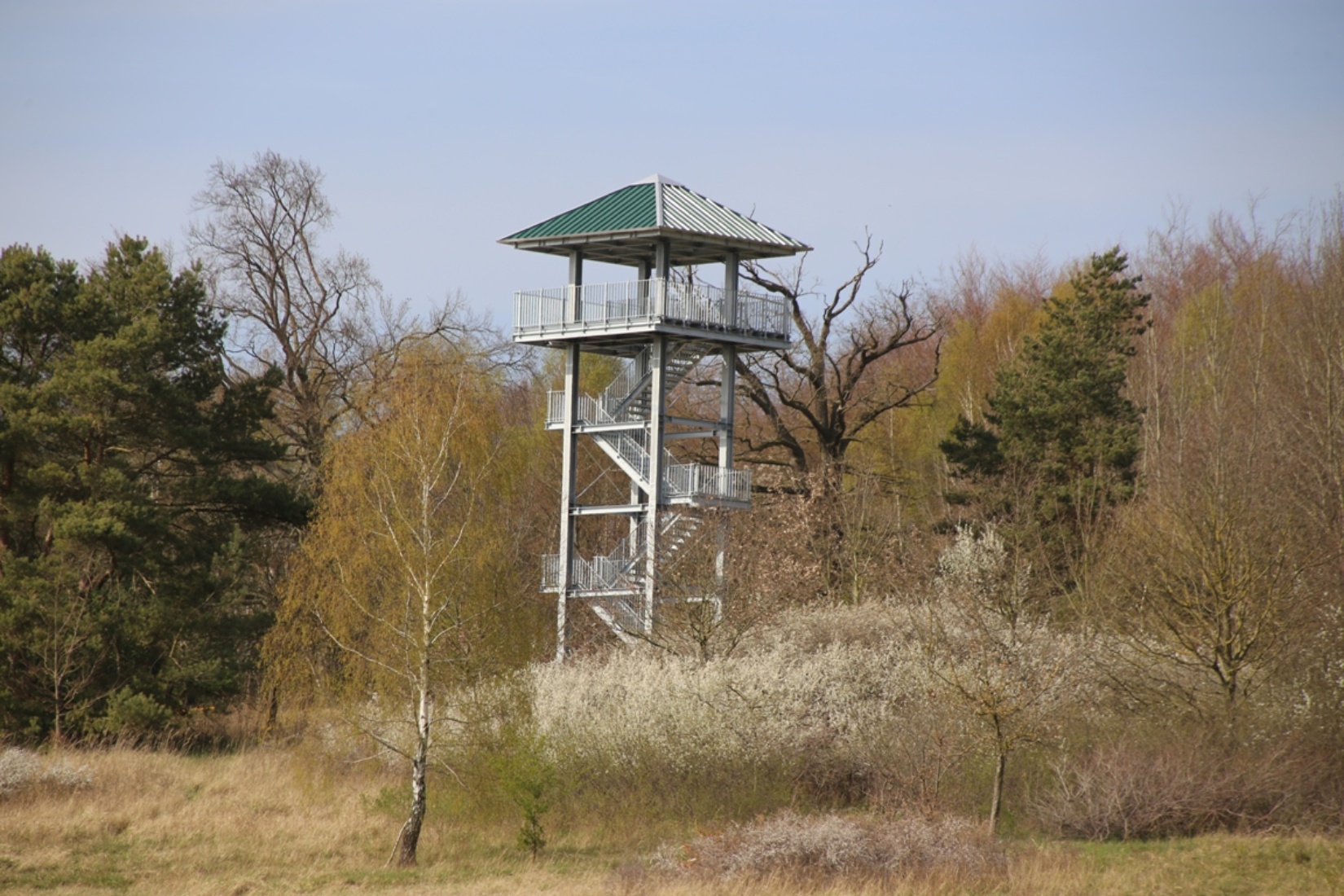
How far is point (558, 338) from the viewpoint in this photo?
3478 cm

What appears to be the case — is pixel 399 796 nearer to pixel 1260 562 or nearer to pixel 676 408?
pixel 1260 562

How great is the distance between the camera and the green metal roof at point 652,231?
112 feet

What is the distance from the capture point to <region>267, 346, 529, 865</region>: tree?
21.4 meters

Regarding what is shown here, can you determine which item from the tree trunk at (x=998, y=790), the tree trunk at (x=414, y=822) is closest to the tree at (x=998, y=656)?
the tree trunk at (x=998, y=790)

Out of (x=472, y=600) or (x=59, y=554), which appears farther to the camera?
(x=59, y=554)

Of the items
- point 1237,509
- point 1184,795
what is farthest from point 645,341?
point 1184,795

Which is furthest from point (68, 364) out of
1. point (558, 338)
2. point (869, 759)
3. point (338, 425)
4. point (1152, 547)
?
point (1152, 547)

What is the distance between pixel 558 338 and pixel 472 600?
1379 cm

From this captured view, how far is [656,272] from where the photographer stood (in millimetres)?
34250

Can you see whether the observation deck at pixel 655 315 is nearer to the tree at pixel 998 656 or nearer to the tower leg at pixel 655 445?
the tower leg at pixel 655 445

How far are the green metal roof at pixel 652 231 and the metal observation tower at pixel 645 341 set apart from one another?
42mm

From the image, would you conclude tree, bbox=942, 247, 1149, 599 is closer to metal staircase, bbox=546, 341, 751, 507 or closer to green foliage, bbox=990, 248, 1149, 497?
green foliage, bbox=990, 248, 1149, 497

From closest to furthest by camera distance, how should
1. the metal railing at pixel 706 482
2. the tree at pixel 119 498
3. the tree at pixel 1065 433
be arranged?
the tree at pixel 119 498
the metal railing at pixel 706 482
the tree at pixel 1065 433

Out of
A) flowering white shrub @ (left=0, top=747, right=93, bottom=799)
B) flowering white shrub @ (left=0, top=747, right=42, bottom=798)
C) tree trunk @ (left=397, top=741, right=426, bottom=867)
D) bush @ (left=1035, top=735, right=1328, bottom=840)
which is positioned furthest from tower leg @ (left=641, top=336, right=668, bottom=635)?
bush @ (left=1035, top=735, right=1328, bottom=840)
